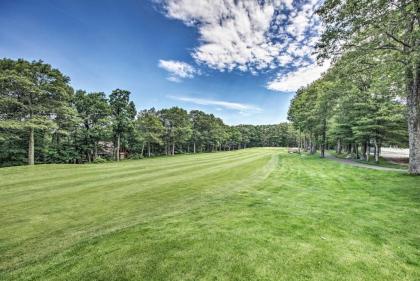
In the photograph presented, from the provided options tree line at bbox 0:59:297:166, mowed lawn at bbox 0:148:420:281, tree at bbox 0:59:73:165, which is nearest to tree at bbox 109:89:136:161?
tree line at bbox 0:59:297:166

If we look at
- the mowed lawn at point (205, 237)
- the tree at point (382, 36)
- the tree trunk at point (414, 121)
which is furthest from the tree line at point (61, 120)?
the tree trunk at point (414, 121)

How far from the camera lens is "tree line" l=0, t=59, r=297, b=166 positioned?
21.7 m

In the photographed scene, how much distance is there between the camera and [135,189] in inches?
353

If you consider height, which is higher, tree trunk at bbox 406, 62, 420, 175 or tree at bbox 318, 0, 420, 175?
tree at bbox 318, 0, 420, 175

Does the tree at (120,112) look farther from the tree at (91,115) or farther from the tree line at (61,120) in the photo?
the tree at (91,115)

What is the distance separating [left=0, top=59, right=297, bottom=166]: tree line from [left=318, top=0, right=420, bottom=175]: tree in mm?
26804

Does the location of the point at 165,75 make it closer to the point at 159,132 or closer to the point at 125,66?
the point at 125,66

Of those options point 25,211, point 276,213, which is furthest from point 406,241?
point 25,211

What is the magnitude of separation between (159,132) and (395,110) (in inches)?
1576

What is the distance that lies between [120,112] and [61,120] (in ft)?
38.8

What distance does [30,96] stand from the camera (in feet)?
74.5

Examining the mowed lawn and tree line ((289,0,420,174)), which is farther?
tree line ((289,0,420,174))

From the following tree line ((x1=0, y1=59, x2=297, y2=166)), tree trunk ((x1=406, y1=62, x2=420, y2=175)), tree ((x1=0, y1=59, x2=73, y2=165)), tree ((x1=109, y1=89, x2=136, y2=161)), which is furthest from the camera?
tree ((x1=109, y1=89, x2=136, y2=161))

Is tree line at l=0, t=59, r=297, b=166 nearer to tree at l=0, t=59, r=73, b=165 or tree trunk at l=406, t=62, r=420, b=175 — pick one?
tree at l=0, t=59, r=73, b=165
